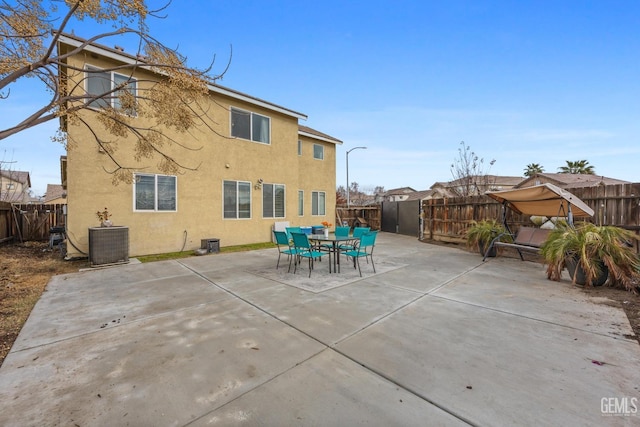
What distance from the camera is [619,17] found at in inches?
319

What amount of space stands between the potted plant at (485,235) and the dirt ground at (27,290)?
146 inches

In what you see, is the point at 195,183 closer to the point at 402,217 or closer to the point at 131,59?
the point at 131,59

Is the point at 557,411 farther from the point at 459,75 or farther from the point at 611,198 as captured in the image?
the point at 459,75

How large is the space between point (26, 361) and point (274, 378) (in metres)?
2.58

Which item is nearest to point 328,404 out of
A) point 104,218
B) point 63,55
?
point 63,55

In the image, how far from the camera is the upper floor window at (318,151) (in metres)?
15.5

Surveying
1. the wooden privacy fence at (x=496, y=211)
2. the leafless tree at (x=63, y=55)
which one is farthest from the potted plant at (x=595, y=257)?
the leafless tree at (x=63, y=55)

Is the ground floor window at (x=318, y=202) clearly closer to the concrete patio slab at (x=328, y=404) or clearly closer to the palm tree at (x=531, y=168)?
the concrete patio slab at (x=328, y=404)

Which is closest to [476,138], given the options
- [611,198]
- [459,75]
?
[459,75]

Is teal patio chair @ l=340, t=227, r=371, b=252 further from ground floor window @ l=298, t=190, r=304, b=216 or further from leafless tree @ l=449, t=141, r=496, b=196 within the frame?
leafless tree @ l=449, t=141, r=496, b=196

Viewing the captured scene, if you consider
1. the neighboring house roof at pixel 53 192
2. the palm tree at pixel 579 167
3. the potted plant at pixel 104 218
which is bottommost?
the potted plant at pixel 104 218

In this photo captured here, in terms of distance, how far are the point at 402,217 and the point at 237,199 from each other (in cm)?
1022

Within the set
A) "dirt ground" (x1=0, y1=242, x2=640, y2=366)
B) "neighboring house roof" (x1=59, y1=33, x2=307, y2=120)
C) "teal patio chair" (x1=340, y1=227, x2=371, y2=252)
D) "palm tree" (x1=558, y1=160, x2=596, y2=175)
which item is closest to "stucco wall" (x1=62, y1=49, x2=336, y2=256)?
"neighboring house roof" (x1=59, y1=33, x2=307, y2=120)

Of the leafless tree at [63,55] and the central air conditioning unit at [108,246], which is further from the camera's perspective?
the central air conditioning unit at [108,246]
